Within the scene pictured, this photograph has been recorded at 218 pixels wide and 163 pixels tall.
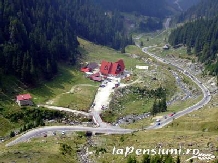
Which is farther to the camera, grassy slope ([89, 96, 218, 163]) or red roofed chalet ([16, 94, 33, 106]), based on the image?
red roofed chalet ([16, 94, 33, 106])

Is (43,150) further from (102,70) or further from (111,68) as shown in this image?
(111,68)

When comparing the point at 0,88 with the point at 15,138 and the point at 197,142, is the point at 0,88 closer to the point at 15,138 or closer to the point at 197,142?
the point at 15,138

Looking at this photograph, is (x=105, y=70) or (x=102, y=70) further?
(x=102, y=70)

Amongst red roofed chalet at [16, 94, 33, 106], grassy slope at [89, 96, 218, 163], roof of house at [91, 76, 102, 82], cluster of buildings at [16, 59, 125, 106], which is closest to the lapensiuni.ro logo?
grassy slope at [89, 96, 218, 163]

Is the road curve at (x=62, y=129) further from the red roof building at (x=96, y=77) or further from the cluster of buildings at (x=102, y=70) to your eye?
the cluster of buildings at (x=102, y=70)

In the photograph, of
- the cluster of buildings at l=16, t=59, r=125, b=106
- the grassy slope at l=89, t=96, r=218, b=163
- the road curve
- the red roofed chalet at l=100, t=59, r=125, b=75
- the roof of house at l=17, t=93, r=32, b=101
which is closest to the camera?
the grassy slope at l=89, t=96, r=218, b=163

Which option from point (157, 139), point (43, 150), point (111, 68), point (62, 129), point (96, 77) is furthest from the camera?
point (111, 68)

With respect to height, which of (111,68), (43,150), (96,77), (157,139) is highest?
(157,139)

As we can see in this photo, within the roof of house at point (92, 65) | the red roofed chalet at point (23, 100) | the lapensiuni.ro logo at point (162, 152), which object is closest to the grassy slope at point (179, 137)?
the lapensiuni.ro logo at point (162, 152)

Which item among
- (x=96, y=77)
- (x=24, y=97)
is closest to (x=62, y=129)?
(x=24, y=97)

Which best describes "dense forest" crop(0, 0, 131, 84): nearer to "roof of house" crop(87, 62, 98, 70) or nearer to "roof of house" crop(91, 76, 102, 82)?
"roof of house" crop(87, 62, 98, 70)

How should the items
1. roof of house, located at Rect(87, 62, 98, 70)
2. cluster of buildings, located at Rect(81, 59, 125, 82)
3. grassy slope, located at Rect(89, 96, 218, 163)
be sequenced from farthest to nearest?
roof of house, located at Rect(87, 62, 98, 70), cluster of buildings, located at Rect(81, 59, 125, 82), grassy slope, located at Rect(89, 96, 218, 163)

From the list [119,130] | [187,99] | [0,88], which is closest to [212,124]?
[119,130]
